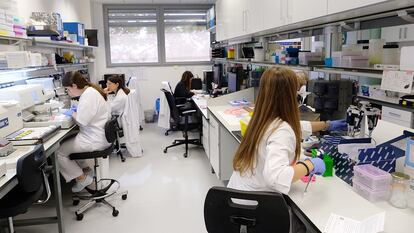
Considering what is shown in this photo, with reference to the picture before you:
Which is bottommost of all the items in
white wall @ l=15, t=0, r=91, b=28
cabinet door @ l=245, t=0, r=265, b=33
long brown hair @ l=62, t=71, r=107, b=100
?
long brown hair @ l=62, t=71, r=107, b=100

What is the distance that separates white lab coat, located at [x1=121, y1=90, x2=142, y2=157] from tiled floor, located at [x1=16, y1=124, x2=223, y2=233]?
14 centimetres

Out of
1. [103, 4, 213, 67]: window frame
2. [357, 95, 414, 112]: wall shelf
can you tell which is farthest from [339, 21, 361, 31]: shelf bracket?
[103, 4, 213, 67]: window frame

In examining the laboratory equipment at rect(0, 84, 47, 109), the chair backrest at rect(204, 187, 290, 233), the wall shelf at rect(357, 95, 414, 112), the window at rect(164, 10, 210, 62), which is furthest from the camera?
the window at rect(164, 10, 210, 62)

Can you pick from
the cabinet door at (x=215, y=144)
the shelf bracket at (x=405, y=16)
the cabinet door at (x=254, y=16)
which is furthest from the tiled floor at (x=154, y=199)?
the shelf bracket at (x=405, y=16)

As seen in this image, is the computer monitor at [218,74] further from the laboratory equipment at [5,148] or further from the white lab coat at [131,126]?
the laboratory equipment at [5,148]

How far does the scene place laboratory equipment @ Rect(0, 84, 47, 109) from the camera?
260 centimetres

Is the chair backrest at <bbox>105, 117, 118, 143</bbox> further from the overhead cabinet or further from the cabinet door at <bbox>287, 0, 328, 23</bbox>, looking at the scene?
the overhead cabinet

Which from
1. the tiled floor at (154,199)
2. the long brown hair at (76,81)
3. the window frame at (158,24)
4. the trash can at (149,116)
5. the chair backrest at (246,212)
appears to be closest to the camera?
the chair backrest at (246,212)

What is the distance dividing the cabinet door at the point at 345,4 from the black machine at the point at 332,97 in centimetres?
58

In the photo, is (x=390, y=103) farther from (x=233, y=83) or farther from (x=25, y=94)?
(x=233, y=83)

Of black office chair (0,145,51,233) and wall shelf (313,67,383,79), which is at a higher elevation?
wall shelf (313,67,383,79)

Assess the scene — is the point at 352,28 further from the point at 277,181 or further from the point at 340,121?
the point at 277,181

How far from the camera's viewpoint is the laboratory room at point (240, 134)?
1414mm

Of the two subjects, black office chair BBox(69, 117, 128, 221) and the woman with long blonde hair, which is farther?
black office chair BBox(69, 117, 128, 221)
